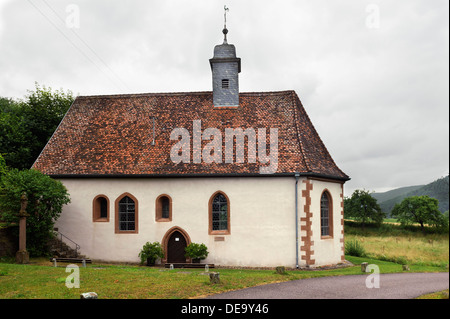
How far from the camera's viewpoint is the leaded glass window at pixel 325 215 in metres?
21.3

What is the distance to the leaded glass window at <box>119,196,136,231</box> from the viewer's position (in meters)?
21.0

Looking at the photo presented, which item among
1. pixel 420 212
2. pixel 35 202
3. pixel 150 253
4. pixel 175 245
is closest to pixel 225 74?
pixel 175 245

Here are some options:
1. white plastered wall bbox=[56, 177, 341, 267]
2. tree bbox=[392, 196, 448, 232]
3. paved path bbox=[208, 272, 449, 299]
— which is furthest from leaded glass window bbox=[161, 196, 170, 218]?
tree bbox=[392, 196, 448, 232]

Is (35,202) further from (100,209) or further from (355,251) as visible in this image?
(355,251)

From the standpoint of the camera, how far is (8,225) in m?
19.5

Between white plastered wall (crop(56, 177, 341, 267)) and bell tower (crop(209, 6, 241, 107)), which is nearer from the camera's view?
white plastered wall (crop(56, 177, 341, 267))

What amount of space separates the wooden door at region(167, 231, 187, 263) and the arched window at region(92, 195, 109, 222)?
3.92 m

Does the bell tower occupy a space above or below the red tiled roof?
above

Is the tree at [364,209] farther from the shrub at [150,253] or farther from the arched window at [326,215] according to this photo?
the shrub at [150,253]

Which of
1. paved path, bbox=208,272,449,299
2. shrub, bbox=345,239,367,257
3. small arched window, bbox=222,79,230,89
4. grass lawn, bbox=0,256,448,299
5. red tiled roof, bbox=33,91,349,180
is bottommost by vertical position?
shrub, bbox=345,239,367,257

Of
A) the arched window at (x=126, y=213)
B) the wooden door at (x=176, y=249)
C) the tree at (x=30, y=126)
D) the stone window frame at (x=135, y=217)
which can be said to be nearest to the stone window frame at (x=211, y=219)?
the wooden door at (x=176, y=249)

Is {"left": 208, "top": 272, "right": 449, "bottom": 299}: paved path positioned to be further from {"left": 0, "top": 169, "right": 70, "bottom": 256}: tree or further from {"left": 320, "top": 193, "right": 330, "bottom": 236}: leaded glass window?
{"left": 0, "top": 169, "right": 70, "bottom": 256}: tree
